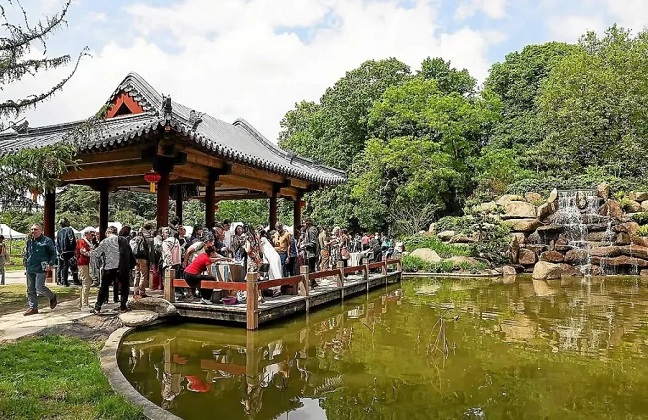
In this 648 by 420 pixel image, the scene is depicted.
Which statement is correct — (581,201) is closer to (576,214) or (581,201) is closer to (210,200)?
(576,214)

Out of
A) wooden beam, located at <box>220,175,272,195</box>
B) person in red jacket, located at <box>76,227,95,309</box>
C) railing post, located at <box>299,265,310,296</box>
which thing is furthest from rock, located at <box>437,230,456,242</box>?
person in red jacket, located at <box>76,227,95,309</box>

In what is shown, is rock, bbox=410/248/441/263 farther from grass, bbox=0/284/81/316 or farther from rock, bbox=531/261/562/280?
grass, bbox=0/284/81/316

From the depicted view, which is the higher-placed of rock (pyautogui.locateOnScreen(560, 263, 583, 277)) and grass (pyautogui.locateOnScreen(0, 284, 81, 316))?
grass (pyautogui.locateOnScreen(0, 284, 81, 316))

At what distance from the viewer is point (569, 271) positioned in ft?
70.9

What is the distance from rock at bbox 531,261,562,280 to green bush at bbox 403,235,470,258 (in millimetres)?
3293

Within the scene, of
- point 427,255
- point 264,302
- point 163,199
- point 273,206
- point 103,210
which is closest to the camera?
point 264,302

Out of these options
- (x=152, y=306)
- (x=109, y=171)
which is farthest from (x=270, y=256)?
(x=109, y=171)

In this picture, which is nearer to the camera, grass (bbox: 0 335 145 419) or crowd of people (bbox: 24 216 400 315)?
grass (bbox: 0 335 145 419)

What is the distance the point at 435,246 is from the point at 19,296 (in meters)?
17.0

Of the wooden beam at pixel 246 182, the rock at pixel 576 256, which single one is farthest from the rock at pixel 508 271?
the wooden beam at pixel 246 182

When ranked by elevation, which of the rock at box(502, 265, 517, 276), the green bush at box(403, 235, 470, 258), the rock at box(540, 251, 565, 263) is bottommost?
the rock at box(502, 265, 517, 276)

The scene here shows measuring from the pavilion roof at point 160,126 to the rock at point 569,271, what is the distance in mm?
10400

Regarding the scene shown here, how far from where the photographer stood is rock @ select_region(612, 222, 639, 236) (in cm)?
2244

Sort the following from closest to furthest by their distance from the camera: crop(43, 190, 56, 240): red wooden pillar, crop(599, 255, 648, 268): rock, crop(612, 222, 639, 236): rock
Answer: crop(43, 190, 56, 240): red wooden pillar → crop(599, 255, 648, 268): rock → crop(612, 222, 639, 236): rock
